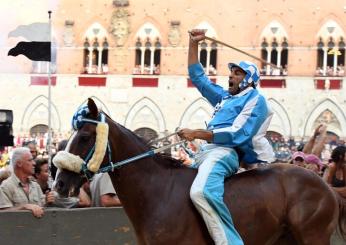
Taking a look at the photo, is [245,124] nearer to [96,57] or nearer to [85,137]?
[85,137]

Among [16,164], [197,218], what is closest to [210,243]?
[197,218]

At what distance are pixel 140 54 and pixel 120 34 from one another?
1.26 m

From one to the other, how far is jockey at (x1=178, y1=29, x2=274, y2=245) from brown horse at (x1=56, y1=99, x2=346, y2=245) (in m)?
0.13

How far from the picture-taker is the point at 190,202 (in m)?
4.98

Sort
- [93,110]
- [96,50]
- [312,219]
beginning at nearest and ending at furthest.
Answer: [93,110], [312,219], [96,50]

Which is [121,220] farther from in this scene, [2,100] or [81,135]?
[2,100]

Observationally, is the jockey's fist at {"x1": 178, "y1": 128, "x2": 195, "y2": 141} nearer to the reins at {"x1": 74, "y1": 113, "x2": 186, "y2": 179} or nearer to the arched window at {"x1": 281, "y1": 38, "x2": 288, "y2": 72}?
the reins at {"x1": 74, "y1": 113, "x2": 186, "y2": 179}

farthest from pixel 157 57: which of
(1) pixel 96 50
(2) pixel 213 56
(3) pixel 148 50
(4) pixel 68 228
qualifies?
(4) pixel 68 228

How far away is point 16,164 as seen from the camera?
6.40 m

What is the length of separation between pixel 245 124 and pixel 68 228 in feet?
7.32

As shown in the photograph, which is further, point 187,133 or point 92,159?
point 187,133

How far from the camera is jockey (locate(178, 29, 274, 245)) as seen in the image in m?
4.88

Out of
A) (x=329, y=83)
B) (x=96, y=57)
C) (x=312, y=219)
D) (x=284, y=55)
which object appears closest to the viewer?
(x=312, y=219)

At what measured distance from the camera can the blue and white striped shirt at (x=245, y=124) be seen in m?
5.11
